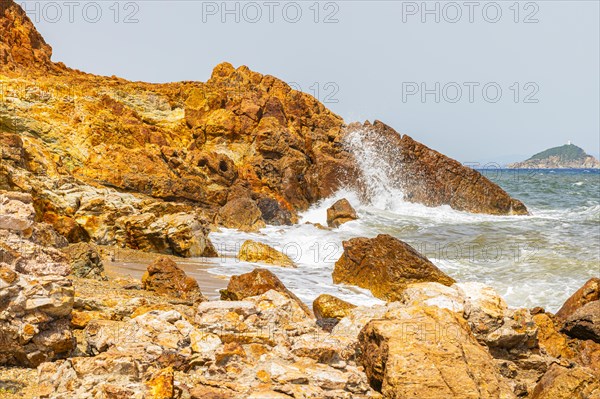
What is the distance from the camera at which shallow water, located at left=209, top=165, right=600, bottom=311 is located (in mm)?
10836

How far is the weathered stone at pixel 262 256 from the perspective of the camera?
1255 cm

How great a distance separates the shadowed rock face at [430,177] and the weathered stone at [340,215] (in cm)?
680

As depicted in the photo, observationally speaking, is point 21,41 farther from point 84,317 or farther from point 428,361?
point 428,361

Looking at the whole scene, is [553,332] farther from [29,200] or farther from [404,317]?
[29,200]

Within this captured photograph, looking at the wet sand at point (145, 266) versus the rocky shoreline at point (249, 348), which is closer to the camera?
the rocky shoreline at point (249, 348)

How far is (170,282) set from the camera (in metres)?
8.01

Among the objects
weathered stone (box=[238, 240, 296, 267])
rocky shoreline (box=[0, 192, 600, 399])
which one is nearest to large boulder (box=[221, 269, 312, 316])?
rocky shoreline (box=[0, 192, 600, 399])

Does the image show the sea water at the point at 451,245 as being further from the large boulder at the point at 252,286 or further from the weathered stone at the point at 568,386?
the weathered stone at the point at 568,386

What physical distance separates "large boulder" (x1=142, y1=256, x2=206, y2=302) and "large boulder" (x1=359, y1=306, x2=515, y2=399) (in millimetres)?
3675

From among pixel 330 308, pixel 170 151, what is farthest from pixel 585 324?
pixel 170 151

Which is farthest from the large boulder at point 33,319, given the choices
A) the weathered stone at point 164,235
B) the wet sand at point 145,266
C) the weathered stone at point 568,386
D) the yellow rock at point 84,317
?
the weathered stone at point 164,235

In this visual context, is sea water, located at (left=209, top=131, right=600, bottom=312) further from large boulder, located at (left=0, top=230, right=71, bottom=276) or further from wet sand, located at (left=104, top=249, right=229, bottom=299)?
large boulder, located at (left=0, top=230, right=71, bottom=276)

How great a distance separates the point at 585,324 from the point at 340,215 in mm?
14057

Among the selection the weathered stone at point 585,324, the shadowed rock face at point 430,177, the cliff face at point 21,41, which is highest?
the cliff face at point 21,41
